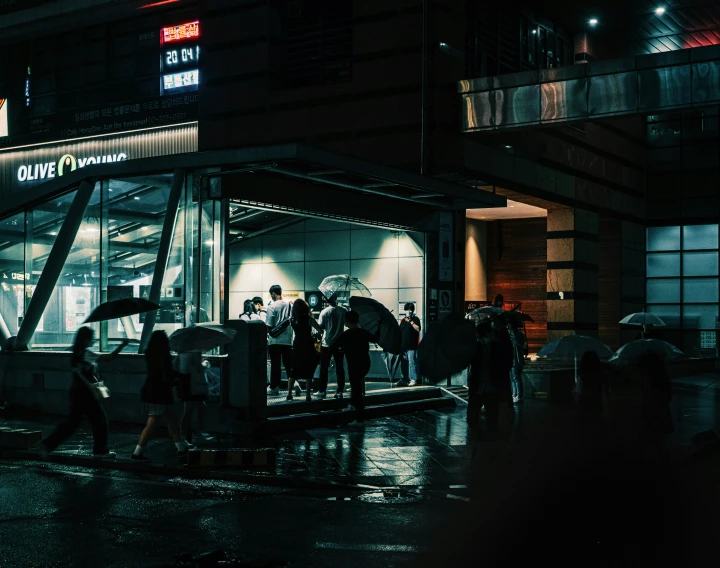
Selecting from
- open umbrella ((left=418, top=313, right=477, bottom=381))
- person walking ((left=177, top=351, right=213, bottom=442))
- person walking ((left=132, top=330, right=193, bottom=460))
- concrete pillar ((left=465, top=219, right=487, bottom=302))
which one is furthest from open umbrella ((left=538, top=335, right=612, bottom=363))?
concrete pillar ((left=465, top=219, right=487, bottom=302))

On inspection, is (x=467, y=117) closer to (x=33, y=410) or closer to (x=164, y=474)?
(x=33, y=410)

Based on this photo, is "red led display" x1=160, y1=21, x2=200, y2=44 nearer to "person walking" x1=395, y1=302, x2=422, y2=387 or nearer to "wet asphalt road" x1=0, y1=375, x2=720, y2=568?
"person walking" x1=395, y1=302, x2=422, y2=387

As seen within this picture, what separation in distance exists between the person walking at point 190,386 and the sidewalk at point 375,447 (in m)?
0.42

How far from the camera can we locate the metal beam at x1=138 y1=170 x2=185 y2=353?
15.5 m

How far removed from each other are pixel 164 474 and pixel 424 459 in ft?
10.7

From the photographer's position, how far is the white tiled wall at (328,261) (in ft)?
71.7

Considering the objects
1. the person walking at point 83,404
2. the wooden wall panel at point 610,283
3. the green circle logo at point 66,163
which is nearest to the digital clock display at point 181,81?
the green circle logo at point 66,163

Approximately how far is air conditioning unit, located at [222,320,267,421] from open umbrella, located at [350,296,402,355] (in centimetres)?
223

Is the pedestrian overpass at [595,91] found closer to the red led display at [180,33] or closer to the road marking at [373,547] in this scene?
the red led display at [180,33]

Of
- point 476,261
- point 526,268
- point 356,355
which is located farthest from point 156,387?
point 526,268

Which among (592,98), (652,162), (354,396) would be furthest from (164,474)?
(652,162)

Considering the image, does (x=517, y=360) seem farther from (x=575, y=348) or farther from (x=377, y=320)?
(x=575, y=348)

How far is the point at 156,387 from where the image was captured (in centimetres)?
1183

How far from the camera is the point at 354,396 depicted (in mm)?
15328
